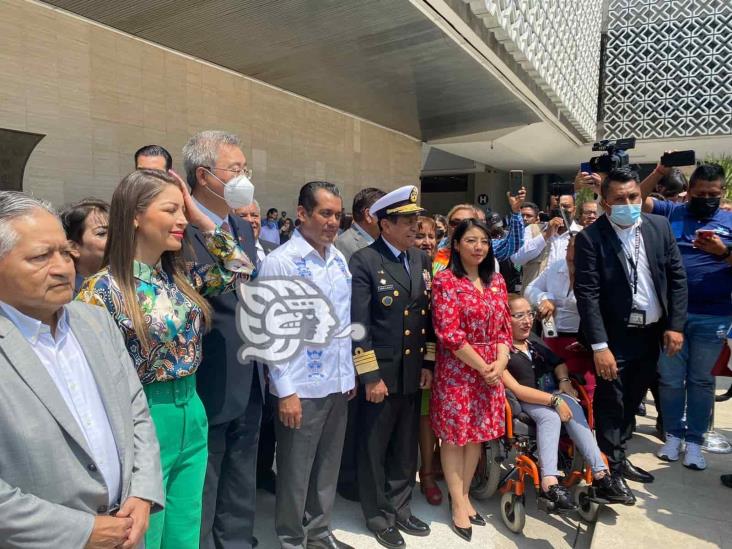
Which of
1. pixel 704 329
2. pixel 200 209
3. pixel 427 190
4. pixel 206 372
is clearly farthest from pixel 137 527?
pixel 427 190

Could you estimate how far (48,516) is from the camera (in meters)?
1.13

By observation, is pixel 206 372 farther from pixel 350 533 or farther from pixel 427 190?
pixel 427 190

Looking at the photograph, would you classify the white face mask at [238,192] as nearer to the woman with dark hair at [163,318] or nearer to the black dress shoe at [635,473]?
the woman with dark hair at [163,318]

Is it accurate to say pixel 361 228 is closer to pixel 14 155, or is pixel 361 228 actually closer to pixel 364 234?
pixel 364 234

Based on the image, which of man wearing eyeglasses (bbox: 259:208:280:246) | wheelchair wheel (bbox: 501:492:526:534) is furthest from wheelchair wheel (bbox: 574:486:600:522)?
man wearing eyeglasses (bbox: 259:208:280:246)

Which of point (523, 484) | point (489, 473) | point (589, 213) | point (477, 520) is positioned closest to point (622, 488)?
point (523, 484)

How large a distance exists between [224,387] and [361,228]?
1927 millimetres

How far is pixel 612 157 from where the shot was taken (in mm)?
3045

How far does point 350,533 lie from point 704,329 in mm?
2489

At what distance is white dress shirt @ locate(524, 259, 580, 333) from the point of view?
3.43 m

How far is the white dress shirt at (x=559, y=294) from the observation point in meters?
3.43

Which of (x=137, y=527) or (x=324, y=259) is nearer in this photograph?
(x=137, y=527)

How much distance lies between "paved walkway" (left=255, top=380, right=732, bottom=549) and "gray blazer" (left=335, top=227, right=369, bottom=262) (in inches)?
63.4

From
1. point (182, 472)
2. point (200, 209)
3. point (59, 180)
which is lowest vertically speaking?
point (182, 472)
